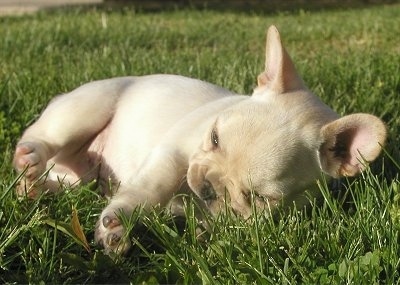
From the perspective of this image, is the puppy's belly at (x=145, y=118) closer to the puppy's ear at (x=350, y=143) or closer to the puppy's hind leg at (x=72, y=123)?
the puppy's hind leg at (x=72, y=123)

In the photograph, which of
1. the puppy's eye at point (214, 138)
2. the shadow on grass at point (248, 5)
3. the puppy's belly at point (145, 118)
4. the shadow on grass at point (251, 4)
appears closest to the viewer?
the puppy's eye at point (214, 138)

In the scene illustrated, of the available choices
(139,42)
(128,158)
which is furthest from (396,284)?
(139,42)

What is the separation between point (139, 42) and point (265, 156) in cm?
522

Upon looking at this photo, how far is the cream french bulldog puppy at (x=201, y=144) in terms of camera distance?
10.4 ft

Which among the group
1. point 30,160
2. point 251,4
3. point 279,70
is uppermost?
point 279,70

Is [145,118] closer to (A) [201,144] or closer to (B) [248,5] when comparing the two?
(A) [201,144]

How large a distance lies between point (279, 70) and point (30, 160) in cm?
125

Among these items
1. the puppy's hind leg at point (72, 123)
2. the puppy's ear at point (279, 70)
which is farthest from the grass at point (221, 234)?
the puppy's ear at point (279, 70)

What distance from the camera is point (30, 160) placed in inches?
144

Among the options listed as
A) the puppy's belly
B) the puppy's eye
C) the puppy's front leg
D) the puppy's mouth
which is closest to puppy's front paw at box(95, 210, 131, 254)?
the puppy's front leg

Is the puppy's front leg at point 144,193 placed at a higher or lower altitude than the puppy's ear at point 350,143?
lower

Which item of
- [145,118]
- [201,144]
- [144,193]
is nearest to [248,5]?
[145,118]

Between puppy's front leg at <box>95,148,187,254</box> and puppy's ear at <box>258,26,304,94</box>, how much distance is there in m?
0.54

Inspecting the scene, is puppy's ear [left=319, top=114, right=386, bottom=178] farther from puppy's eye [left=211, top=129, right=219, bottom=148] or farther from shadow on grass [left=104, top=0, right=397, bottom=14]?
shadow on grass [left=104, top=0, right=397, bottom=14]
